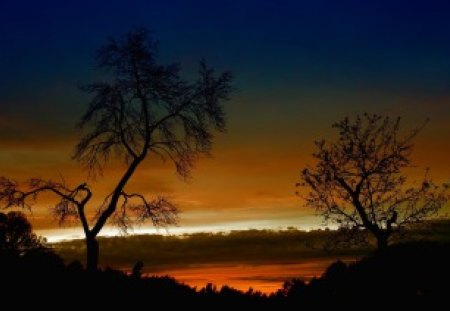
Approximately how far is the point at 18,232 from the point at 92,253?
2127 cm

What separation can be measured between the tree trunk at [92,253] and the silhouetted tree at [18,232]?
18.6 metres

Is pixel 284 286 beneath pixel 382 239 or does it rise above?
beneath

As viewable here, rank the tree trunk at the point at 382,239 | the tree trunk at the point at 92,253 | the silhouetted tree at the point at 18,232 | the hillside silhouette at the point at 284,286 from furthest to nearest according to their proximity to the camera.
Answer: the silhouetted tree at the point at 18,232 → the tree trunk at the point at 92,253 → the tree trunk at the point at 382,239 → the hillside silhouette at the point at 284,286

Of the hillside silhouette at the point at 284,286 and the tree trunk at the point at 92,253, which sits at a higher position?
the tree trunk at the point at 92,253

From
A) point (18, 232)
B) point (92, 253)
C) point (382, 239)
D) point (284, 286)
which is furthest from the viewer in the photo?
point (18, 232)

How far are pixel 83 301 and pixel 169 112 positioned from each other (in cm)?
1371

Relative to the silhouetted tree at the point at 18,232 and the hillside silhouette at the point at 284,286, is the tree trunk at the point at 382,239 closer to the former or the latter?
the hillside silhouette at the point at 284,286

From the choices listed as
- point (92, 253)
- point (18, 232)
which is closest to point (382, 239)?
point (92, 253)

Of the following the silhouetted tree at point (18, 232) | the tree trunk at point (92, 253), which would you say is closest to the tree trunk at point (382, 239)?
the tree trunk at point (92, 253)

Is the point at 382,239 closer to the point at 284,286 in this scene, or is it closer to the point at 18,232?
the point at 284,286

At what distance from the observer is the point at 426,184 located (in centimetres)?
3859

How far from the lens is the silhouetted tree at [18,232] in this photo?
54.7 meters

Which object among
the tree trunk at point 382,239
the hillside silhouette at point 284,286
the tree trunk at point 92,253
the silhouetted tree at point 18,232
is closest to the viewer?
the hillside silhouette at point 284,286

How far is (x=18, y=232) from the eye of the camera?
184ft
